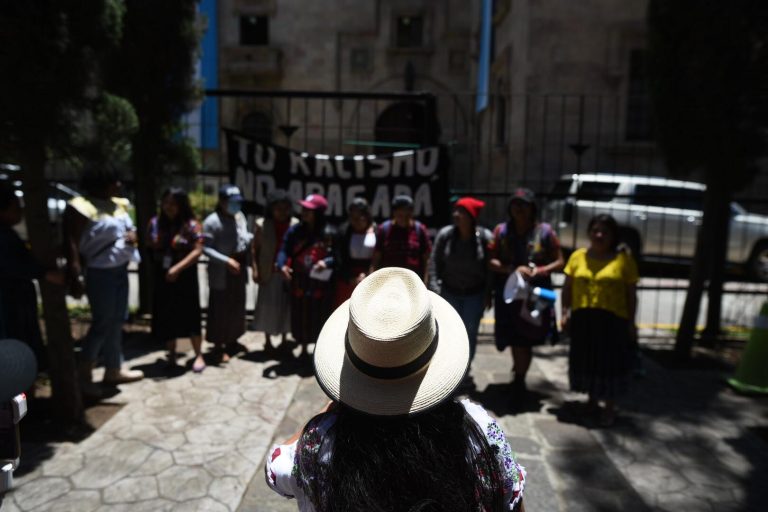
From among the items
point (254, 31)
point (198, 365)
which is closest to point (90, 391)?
point (198, 365)

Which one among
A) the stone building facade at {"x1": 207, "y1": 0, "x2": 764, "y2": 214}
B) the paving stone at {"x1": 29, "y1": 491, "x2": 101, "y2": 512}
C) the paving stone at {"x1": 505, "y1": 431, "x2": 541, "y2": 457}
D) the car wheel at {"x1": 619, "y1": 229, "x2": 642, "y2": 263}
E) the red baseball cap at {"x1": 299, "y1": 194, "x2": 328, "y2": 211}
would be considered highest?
the stone building facade at {"x1": 207, "y1": 0, "x2": 764, "y2": 214}

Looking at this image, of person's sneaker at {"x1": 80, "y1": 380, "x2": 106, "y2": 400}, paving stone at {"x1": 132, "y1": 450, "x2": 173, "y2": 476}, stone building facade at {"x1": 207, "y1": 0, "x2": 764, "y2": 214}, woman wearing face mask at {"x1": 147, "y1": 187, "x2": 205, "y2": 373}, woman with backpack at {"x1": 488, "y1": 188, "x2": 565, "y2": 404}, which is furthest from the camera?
stone building facade at {"x1": 207, "y1": 0, "x2": 764, "y2": 214}

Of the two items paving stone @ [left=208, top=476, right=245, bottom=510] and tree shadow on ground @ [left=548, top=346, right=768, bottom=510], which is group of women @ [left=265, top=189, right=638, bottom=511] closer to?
paving stone @ [left=208, top=476, right=245, bottom=510]

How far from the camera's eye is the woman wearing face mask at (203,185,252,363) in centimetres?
552

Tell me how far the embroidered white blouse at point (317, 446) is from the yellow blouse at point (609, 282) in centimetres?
291

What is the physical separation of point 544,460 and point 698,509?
2.99 ft

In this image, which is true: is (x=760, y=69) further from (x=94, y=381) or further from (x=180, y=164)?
(x=94, y=381)

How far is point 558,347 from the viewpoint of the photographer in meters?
6.61

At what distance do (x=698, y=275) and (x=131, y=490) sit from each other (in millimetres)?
5397

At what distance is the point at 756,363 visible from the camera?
5098 mm

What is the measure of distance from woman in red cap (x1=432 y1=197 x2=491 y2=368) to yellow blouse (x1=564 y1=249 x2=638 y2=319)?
826mm

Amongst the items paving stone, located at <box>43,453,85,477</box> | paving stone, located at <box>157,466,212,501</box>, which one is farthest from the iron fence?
paving stone, located at <box>157,466,212,501</box>

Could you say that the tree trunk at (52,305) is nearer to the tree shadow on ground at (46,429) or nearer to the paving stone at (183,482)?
the tree shadow on ground at (46,429)

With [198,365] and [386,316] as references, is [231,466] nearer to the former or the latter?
[198,365]
